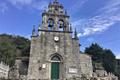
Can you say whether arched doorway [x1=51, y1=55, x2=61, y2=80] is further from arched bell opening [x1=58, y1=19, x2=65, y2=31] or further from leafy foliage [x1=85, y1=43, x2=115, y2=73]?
leafy foliage [x1=85, y1=43, x2=115, y2=73]

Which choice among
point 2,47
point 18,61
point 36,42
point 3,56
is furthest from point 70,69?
point 2,47

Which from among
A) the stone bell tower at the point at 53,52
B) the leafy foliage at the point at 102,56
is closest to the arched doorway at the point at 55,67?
the stone bell tower at the point at 53,52

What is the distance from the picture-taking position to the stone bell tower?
2617 centimetres

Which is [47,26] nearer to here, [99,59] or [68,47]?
[68,47]

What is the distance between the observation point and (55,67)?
27.1m

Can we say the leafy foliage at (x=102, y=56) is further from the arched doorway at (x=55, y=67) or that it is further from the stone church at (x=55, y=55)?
the arched doorway at (x=55, y=67)

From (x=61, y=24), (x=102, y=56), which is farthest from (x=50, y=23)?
(x=102, y=56)

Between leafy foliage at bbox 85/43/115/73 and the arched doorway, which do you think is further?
leafy foliage at bbox 85/43/115/73

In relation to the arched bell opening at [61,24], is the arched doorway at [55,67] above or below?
below

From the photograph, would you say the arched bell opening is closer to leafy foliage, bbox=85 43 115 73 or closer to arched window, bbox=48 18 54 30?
arched window, bbox=48 18 54 30

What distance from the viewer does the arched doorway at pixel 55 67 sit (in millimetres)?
26692

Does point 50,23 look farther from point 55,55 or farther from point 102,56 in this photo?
point 102,56

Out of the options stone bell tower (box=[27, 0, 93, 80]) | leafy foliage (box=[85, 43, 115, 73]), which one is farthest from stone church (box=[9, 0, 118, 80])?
leafy foliage (box=[85, 43, 115, 73])

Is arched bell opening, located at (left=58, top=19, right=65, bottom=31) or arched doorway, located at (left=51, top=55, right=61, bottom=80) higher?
arched bell opening, located at (left=58, top=19, right=65, bottom=31)
